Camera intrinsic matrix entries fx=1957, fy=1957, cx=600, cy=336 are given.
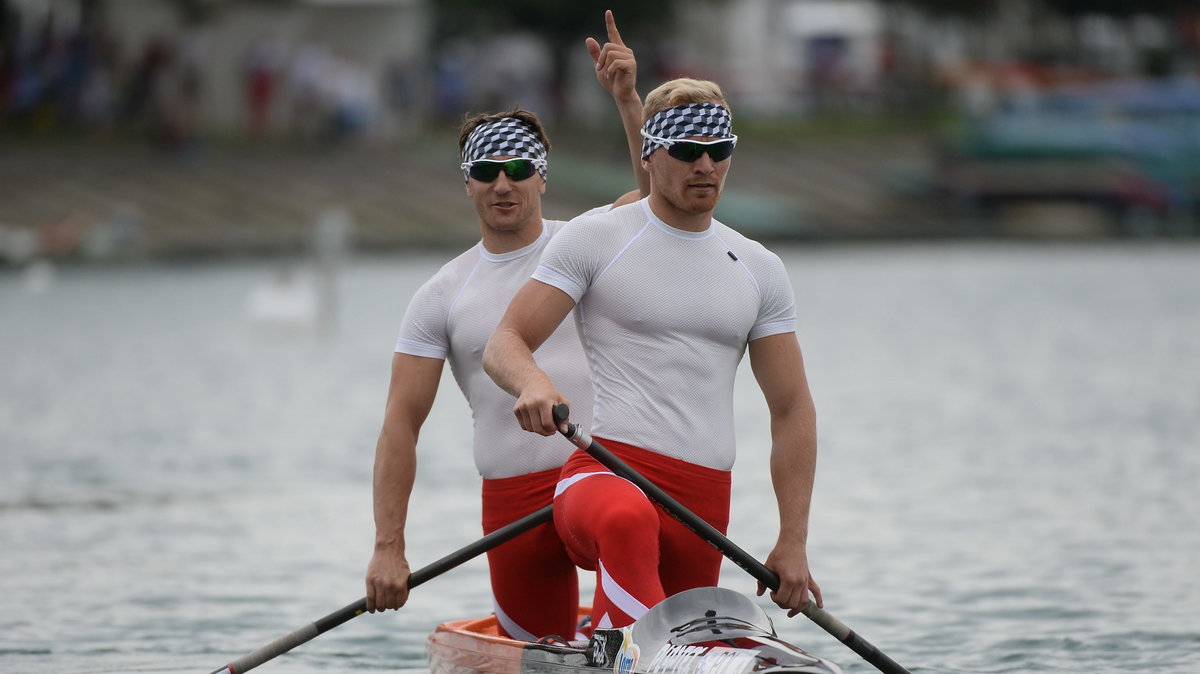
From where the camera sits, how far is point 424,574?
6.77 meters

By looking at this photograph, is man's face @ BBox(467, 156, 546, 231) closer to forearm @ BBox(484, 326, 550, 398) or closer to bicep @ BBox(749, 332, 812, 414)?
forearm @ BBox(484, 326, 550, 398)

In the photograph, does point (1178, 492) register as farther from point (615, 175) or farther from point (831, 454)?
point (615, 175)

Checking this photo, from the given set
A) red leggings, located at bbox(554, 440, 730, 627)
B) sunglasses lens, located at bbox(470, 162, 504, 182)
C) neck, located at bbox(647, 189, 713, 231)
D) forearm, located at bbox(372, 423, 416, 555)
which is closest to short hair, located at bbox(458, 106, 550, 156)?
sunglasses lens, located at bbox(470, 162, 504, 182)

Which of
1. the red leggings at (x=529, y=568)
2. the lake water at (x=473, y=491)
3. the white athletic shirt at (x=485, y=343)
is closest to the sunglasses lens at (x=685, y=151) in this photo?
the white athletic shirt at (x=485, y=343)

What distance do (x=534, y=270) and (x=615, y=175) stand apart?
34744 millimetres

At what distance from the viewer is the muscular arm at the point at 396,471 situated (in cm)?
666

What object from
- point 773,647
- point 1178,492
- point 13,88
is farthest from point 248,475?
point 13,88

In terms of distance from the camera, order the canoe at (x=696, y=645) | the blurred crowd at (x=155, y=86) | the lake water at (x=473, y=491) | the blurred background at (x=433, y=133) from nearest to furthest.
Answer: the canoe at (x=696, y=645) < the lake water at (x=473, y=491) < the blurred background at (x=433, y=133) < the blurred crowd at (x=155, y=86)

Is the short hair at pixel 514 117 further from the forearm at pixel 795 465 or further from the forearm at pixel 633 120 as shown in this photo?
the forearm at pixel 795 465

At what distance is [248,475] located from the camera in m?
14.2

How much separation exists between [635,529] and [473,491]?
736 centimetres

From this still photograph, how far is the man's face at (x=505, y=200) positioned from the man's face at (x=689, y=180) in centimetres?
72

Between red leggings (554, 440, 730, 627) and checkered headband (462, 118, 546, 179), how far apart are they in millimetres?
1170

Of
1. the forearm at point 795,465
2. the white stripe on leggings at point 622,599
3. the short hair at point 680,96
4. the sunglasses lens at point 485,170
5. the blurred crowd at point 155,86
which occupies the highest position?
the blurred crowd at point 155,86
